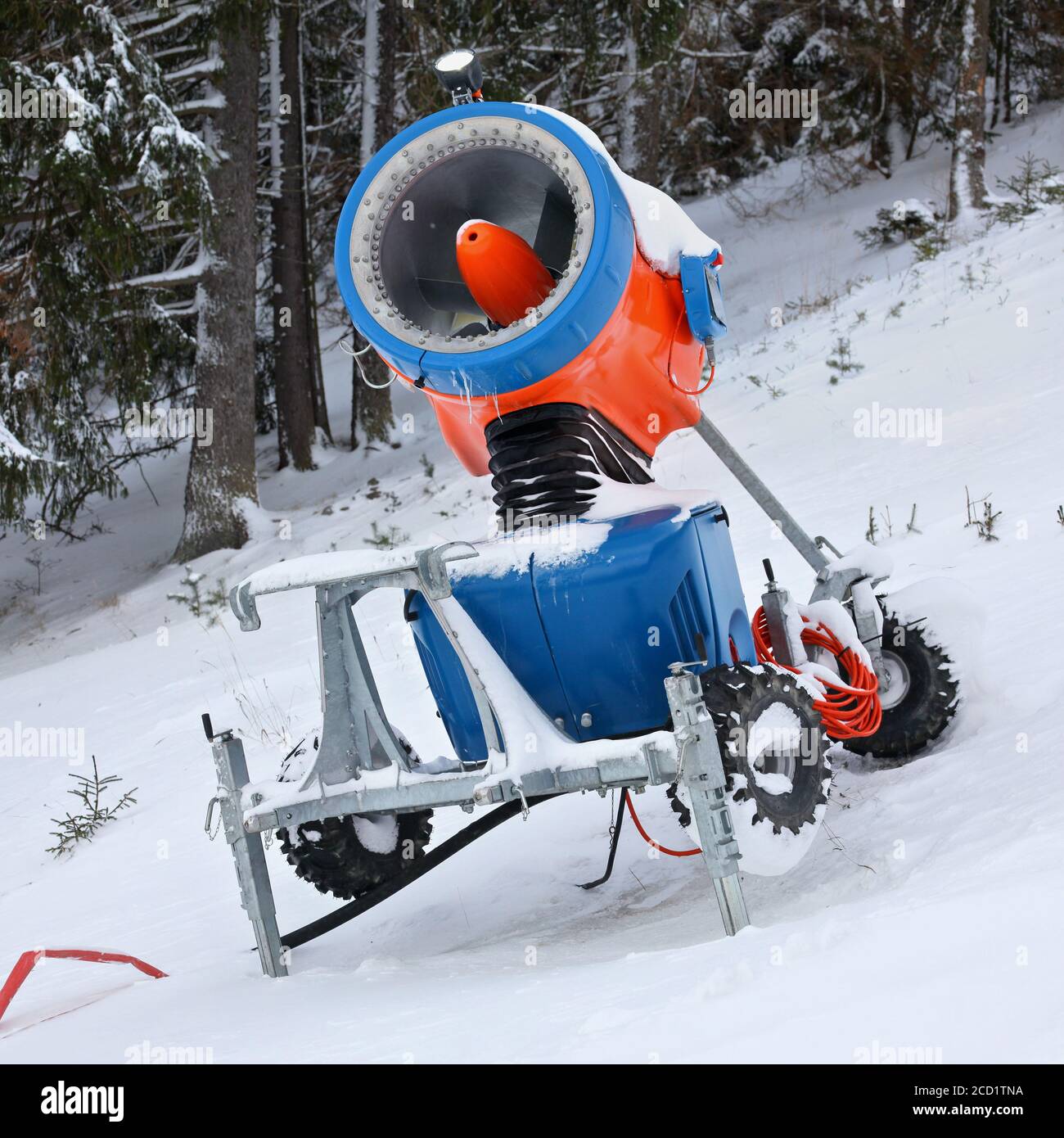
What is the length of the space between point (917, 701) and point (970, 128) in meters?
12.2

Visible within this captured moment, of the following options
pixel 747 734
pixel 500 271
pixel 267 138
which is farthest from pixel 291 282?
pixel 747 734

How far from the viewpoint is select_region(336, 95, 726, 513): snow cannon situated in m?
3.21

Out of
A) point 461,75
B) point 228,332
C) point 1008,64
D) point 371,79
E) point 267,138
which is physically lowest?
point 228,332

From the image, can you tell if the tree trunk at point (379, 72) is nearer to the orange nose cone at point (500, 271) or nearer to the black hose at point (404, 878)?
the orange nose cone at point (500, 271)

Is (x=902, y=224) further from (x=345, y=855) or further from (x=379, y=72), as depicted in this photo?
(x=345, y=855)

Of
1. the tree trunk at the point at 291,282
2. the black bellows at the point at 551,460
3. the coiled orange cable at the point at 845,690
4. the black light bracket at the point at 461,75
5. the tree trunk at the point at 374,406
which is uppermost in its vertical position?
the black light bracket at the point at 461,75

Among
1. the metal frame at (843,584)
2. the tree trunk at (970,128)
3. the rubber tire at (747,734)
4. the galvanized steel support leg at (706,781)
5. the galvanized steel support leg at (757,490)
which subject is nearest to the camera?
the galvanized steel support leg at (706,781)

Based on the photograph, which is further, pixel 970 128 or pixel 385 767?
Answer: pixel 970 128

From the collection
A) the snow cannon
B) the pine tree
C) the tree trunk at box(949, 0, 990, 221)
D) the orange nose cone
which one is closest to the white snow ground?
the snow cannon

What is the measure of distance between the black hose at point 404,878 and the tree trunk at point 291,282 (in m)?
12.9

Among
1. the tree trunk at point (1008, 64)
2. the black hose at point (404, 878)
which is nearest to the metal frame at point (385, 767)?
the black hose at point (404, 878)

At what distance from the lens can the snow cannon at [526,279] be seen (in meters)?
3.21

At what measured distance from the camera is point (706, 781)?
8.68ft

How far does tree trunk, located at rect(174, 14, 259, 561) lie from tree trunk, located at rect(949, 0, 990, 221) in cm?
798
